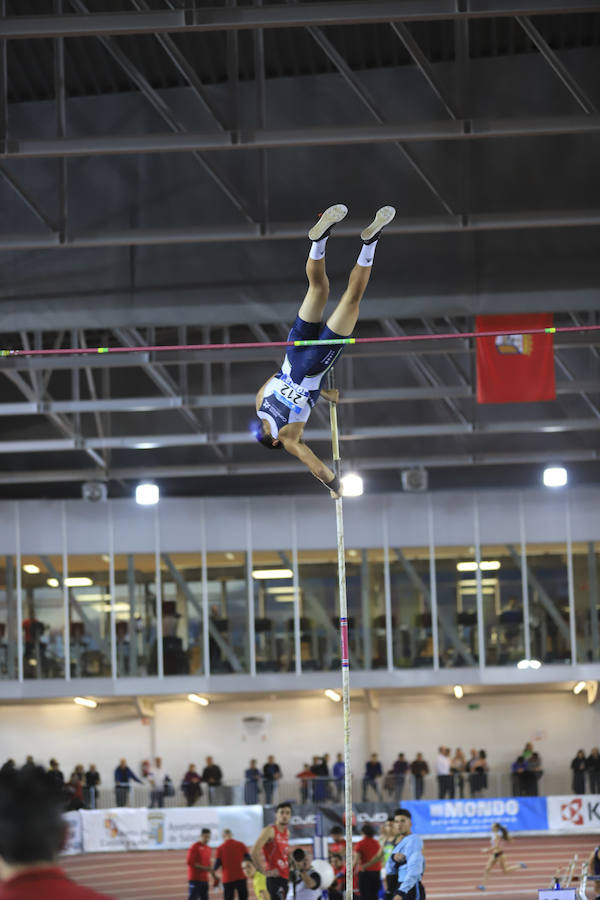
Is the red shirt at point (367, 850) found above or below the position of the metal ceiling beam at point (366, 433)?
below

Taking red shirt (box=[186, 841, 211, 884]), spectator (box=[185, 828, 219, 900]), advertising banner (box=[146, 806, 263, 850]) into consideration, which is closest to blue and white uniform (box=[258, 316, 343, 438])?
spectator (box=[185, 828, 219, 900])

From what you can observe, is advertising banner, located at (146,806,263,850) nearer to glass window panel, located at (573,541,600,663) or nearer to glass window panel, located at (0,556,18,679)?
glass window panel, located at (0,556,18,679)

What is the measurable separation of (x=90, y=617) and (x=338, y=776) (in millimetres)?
6789

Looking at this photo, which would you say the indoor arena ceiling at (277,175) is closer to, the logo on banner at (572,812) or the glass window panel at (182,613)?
the logo on banner at (572,812)

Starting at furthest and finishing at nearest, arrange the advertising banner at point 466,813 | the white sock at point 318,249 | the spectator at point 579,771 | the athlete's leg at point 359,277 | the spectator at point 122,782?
the spectator at point 579,771, the spectator at point 122,782, the advertising banner at point 466,813, the white sock at point 318,249, the athlete's leg at point 359,277

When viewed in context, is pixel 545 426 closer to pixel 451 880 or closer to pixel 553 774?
pixel 451 880

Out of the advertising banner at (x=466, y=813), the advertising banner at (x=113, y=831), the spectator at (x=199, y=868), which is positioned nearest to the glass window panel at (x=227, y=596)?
the advertising banner at (x=466, y=813)

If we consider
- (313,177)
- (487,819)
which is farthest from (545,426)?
(313,177)

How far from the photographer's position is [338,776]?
95.5ft

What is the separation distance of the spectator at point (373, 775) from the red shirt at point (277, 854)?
50.8 ft

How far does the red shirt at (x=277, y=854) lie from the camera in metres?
12.5

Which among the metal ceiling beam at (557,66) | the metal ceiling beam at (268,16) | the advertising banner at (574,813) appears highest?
the metal ceiling beam at (557,66)

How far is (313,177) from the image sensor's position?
50.5ft

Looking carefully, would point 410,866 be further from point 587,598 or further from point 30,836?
point 587,598
